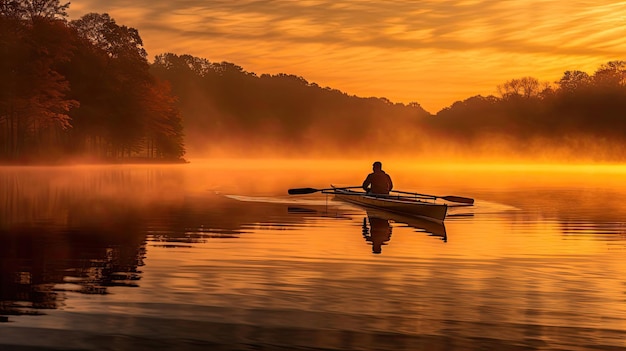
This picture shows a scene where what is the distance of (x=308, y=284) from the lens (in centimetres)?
1468

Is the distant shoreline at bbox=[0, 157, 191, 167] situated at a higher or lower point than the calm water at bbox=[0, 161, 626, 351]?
higher

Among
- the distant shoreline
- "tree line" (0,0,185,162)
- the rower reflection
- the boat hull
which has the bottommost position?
the rower reflection

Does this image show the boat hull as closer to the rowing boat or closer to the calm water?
the rowing boat

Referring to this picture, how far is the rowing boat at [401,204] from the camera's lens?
28922mm

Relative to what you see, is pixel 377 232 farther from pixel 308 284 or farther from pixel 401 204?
pixel 308 284

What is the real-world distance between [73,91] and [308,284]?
9591cm

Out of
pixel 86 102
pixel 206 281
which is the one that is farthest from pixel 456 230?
pixel 86 102

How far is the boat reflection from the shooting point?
23398 millimetres

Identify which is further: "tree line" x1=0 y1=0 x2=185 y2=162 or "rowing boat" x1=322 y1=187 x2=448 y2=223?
"tree line" x1=0 y1=0 x2=185 y2=162

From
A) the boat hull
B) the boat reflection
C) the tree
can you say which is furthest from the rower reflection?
the tree

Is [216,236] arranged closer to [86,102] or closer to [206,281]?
[206,281]

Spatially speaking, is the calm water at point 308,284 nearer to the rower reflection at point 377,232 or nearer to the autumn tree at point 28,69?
the rower reflection at point 377,232

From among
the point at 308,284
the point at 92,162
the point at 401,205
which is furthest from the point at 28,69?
the point at 308,284

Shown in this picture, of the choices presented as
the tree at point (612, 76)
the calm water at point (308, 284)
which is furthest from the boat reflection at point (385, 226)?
the tree at point (612, 76)
